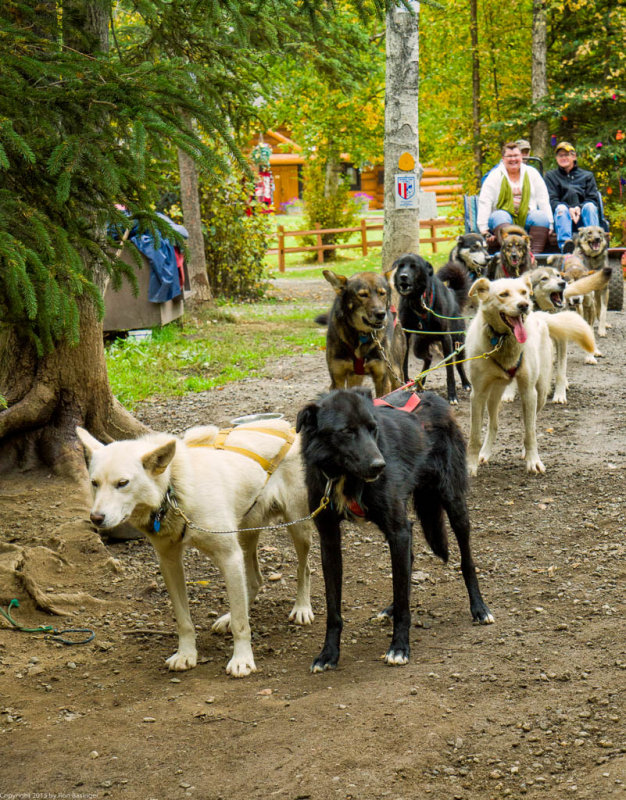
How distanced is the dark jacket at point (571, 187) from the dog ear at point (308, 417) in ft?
32.8

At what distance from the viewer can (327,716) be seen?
326cm

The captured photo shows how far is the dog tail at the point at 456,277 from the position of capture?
9695 mm

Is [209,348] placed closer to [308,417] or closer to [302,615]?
→ [302,615]

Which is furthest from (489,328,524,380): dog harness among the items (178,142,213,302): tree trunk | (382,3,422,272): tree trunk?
(178,142,213,302): tree trunk

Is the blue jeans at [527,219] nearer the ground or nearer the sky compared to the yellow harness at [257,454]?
nearer the sky

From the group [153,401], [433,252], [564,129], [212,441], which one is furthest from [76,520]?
[433,252]

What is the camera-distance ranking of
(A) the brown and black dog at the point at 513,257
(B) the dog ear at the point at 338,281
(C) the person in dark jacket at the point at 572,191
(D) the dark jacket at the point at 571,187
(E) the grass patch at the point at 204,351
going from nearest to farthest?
1. (B) the dog ear at the point at 338,281
2. (A) the brown and black dog at the point at 513,257
3. (E) the grass patch at the point at 204,351
4. (C) the person in dark jacket at the point at 572,191
5. (D) the dark jacket at the point at 571,187

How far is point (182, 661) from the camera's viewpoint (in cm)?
390

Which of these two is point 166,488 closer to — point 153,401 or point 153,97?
point 153,97

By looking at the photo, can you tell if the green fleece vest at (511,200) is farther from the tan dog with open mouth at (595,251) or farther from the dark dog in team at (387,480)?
the dark dog in team at (387,480)

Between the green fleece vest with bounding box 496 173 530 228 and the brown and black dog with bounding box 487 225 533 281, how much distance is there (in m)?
1.26

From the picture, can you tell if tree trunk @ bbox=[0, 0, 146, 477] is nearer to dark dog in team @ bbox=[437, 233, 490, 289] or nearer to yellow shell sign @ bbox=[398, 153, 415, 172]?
dark dog in team @ bbox=[437, 233, 490, 289]

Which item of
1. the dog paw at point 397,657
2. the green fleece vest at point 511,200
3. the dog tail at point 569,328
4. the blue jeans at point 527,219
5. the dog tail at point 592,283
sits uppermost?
the green fleece vest at point 511,200

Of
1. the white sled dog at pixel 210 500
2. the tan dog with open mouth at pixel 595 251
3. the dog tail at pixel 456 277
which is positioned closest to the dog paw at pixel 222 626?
the white sled dog at pixel 210 500
